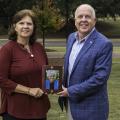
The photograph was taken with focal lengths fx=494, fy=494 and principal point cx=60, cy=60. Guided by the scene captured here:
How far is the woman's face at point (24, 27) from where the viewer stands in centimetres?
482

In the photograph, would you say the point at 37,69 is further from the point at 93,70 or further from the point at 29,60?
the point at 93,70

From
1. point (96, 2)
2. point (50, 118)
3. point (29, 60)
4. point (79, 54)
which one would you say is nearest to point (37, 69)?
point (29, 60)

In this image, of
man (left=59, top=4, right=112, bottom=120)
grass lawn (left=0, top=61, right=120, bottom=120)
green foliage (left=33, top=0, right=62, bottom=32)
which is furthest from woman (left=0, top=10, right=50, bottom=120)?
green foliage (left=33, top=0, right=62, bottom=32)

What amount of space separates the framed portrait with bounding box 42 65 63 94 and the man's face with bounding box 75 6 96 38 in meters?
0.44

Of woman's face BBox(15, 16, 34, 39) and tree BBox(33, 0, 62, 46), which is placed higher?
woman's face BBox(15, 16, 34, 39)

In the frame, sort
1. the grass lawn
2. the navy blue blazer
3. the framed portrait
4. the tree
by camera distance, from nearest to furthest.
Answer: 1. the navy blue blazer
2. the framed portrait
3. the grass lawn
4. the tree

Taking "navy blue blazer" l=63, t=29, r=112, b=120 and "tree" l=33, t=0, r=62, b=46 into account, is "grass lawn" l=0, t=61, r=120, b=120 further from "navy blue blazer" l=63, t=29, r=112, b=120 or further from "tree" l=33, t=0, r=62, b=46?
"tree" l=33, t=0, r=62, b=46

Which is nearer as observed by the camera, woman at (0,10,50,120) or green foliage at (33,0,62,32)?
woman at (0,10,50,120)

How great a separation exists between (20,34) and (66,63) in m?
0.53

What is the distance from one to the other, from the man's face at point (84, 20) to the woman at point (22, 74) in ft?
1.60

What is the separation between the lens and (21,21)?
485cm

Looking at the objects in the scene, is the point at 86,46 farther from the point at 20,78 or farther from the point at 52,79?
the point at 20,78

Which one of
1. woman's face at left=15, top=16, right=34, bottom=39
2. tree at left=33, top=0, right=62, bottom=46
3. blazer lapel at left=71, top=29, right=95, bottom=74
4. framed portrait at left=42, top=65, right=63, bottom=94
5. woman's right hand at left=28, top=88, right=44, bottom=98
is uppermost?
woman's face at left=15, top=16, right=34, bottom=39

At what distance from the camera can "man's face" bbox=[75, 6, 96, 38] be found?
183 inches
